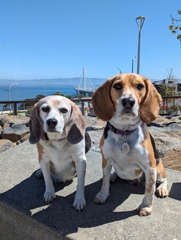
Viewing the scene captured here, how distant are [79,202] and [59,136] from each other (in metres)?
0.71

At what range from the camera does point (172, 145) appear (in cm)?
357

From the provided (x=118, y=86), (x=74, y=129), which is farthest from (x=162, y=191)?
(x=118, y=86)

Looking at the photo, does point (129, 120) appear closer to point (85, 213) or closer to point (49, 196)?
point (85, 213)

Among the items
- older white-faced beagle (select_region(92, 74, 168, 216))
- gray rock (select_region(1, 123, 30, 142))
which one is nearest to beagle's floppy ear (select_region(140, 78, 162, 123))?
older white-faced beagle (select_region(92, 74, 168, 216))

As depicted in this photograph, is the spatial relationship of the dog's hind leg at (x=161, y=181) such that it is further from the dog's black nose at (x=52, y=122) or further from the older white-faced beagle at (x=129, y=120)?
the dog's black nose at (x=52, y=122)

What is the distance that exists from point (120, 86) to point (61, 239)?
4.70 feet

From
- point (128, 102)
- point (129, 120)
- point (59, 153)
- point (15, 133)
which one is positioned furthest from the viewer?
point (15, 133)

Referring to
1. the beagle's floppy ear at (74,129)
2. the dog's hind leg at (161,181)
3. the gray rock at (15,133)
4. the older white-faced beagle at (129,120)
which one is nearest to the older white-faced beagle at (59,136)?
the beagle's floppy ear at (74,129)

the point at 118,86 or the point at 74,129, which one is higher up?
the point at 118,86

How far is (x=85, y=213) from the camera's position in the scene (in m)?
2.14

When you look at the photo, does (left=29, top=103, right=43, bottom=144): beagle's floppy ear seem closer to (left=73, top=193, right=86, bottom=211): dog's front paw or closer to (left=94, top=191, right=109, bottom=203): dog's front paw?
(left=73, top=193, right=86, bottom=211): dog's front paw

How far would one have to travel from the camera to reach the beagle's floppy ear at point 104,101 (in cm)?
192

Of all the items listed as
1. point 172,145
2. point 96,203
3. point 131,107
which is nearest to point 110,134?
point 131,107

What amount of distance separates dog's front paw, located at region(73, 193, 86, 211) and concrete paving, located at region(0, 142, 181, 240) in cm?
4
